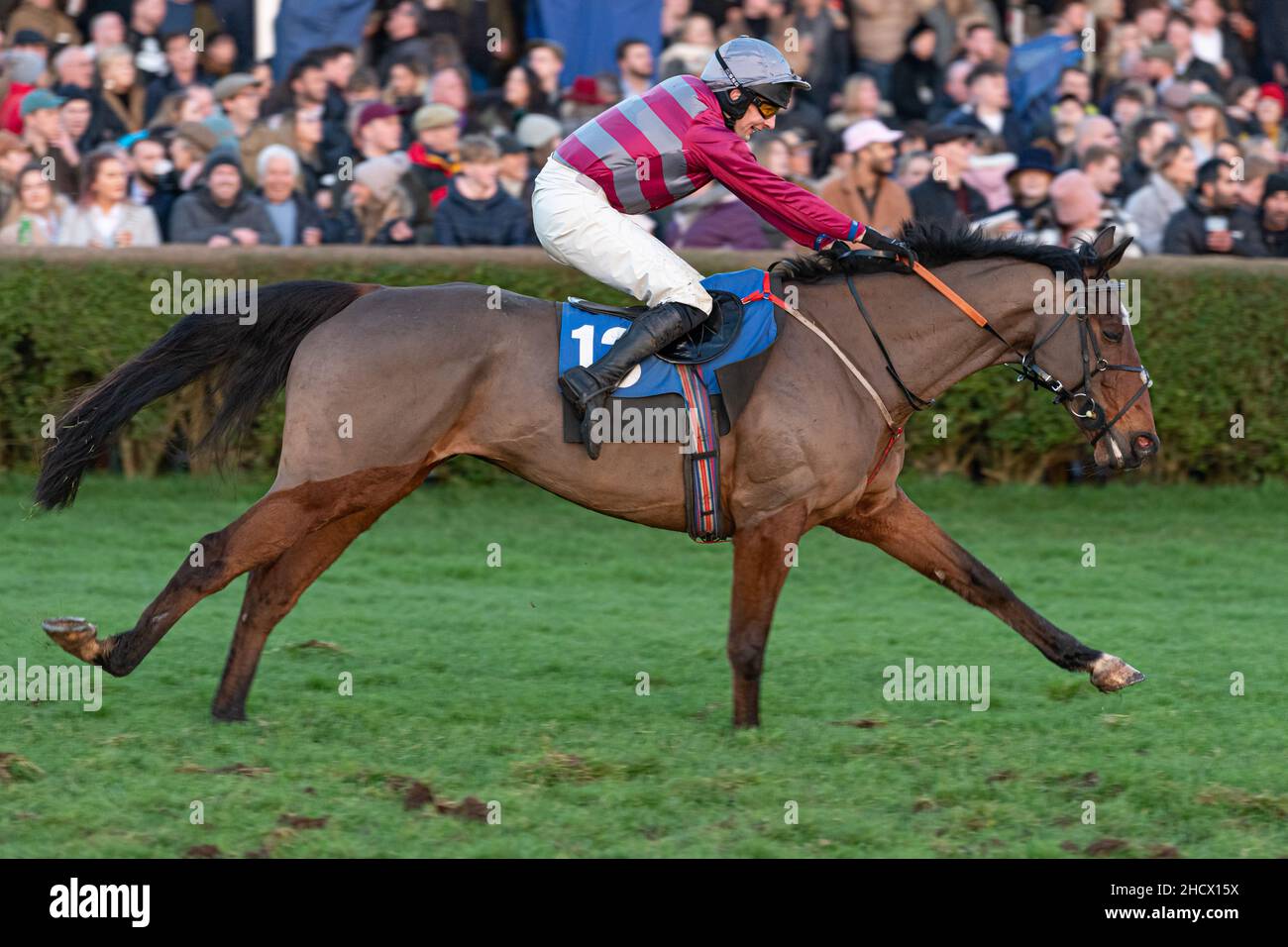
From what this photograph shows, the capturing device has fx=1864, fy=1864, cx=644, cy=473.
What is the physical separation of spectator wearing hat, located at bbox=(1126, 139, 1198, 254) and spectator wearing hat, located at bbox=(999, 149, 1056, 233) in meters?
0.66

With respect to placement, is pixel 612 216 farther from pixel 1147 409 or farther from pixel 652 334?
pixel 1147 409

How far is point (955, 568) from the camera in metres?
5.79

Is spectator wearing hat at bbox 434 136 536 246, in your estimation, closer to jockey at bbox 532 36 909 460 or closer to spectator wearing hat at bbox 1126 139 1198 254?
spectator wearing hat at bbox 1126 139 1198 254

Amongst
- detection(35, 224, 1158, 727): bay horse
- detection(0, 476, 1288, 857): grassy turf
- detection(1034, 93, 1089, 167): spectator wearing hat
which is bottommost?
detection(0, 476, 1288, 857): grassy turf

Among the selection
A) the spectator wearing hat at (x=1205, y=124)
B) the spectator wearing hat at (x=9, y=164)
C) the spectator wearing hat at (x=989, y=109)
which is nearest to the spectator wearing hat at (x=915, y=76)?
the spectator wearing hat at (x=989, y=109)

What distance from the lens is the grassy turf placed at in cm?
451

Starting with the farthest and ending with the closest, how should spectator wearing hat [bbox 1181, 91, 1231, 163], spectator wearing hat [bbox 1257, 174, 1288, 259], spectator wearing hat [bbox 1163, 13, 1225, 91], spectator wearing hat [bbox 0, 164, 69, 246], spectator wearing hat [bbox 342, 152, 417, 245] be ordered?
1. spectator wearing hat [bbox 1163, 13, 1225, 91]
2. spectator wearing hat [bbox 1181, 91, 1231, 163]
3. spectator wearing hat [bbox 1257, 174, 1288, 259]
4. spectator wearing hat [bbox 342, 152, 417, 245]
5. spectator wearing hat [bbox 0, 164, 69, 246]

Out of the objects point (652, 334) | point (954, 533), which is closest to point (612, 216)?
point (652, 334)

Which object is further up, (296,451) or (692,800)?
(296,451)

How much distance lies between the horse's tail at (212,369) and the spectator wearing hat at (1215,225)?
570cm

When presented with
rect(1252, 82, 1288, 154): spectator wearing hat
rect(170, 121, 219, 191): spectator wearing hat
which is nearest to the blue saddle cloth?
rect(170, 121, 219, 191): spectator wearing hat

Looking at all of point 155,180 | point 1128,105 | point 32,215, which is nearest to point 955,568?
point 155,180

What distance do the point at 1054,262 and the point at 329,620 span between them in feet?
10.6

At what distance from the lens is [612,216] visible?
17.9 feet
